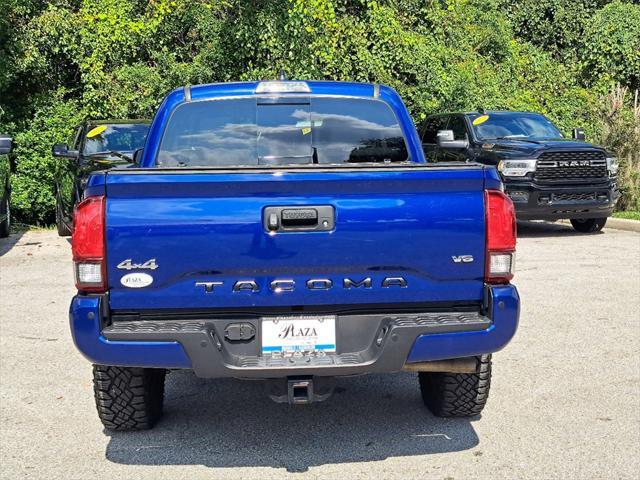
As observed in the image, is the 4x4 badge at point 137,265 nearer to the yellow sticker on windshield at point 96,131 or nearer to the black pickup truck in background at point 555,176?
the yellow sticker on windshield at point 96,131

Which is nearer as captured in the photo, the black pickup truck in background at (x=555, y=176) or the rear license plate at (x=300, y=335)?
the rear license plate at (x=300, y=335)

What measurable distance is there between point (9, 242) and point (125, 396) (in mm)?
9643

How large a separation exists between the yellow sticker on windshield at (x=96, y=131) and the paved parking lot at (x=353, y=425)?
5784 millimetres

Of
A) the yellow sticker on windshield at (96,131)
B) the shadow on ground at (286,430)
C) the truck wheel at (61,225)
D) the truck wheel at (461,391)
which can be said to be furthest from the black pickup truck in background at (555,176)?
the truck wheel at (461,391)

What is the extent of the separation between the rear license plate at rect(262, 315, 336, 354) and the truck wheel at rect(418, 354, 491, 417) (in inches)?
42.0

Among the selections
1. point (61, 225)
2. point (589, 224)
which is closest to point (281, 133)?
point (61, 225)

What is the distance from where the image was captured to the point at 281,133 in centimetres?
525

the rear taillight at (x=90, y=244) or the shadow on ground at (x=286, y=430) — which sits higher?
the rear taillight at (x=90, y=244)

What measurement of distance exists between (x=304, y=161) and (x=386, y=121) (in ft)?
2.16

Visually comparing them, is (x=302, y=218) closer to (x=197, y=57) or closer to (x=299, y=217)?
(x=299, y=217)

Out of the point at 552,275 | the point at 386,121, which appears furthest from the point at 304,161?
the point at 552,275

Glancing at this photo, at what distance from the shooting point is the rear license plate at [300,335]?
12.8 feet

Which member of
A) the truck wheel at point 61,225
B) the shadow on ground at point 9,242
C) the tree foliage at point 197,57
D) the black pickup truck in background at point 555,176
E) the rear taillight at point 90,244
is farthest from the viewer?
the tree foliage at point 197,57

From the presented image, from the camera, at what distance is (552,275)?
31.6 feet
